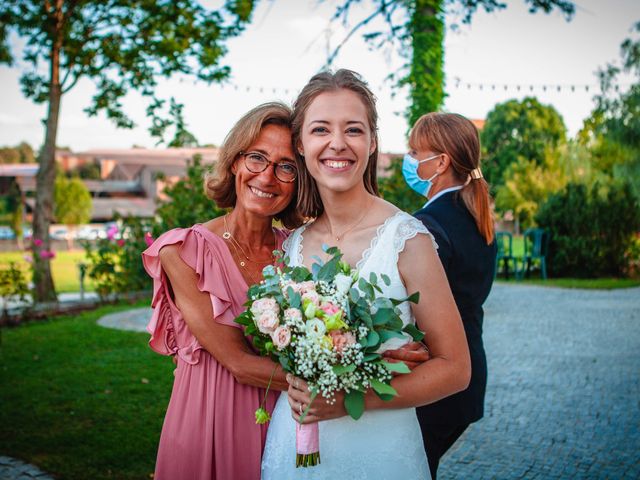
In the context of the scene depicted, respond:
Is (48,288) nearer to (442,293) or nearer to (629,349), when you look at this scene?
(629,349)

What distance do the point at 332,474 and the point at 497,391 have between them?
6.13 metres

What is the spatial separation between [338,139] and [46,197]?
14.2m

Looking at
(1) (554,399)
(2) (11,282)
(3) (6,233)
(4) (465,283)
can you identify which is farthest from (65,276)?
(3) (6,233)

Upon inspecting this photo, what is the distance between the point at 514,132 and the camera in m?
51.3

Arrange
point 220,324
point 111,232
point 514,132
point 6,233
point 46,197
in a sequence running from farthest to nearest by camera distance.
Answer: point 514,132, point 6,233, point 111,232, point 46,197, point 220,324

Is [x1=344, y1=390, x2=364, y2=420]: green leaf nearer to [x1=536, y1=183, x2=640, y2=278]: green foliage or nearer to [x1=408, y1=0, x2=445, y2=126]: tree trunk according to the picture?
[x1=408, y1=0, x2=445, y2=126]: tree trunk

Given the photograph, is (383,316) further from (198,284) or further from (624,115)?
(624,115)

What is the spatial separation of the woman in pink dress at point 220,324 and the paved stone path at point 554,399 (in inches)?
130

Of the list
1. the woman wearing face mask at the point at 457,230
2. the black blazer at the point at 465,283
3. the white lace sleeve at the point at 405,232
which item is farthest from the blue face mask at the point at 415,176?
the white lace sleeve at the point at 405,232

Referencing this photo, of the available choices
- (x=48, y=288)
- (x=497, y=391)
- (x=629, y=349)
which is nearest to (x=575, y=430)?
(x=497, y=391)

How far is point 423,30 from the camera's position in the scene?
26.5 feet

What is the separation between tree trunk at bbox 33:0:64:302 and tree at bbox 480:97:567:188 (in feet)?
134

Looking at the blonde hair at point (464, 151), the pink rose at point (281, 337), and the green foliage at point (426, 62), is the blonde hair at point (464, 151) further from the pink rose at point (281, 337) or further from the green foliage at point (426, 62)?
the green foliage at point (426, 62)

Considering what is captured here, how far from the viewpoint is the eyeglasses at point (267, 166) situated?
2.76 m
